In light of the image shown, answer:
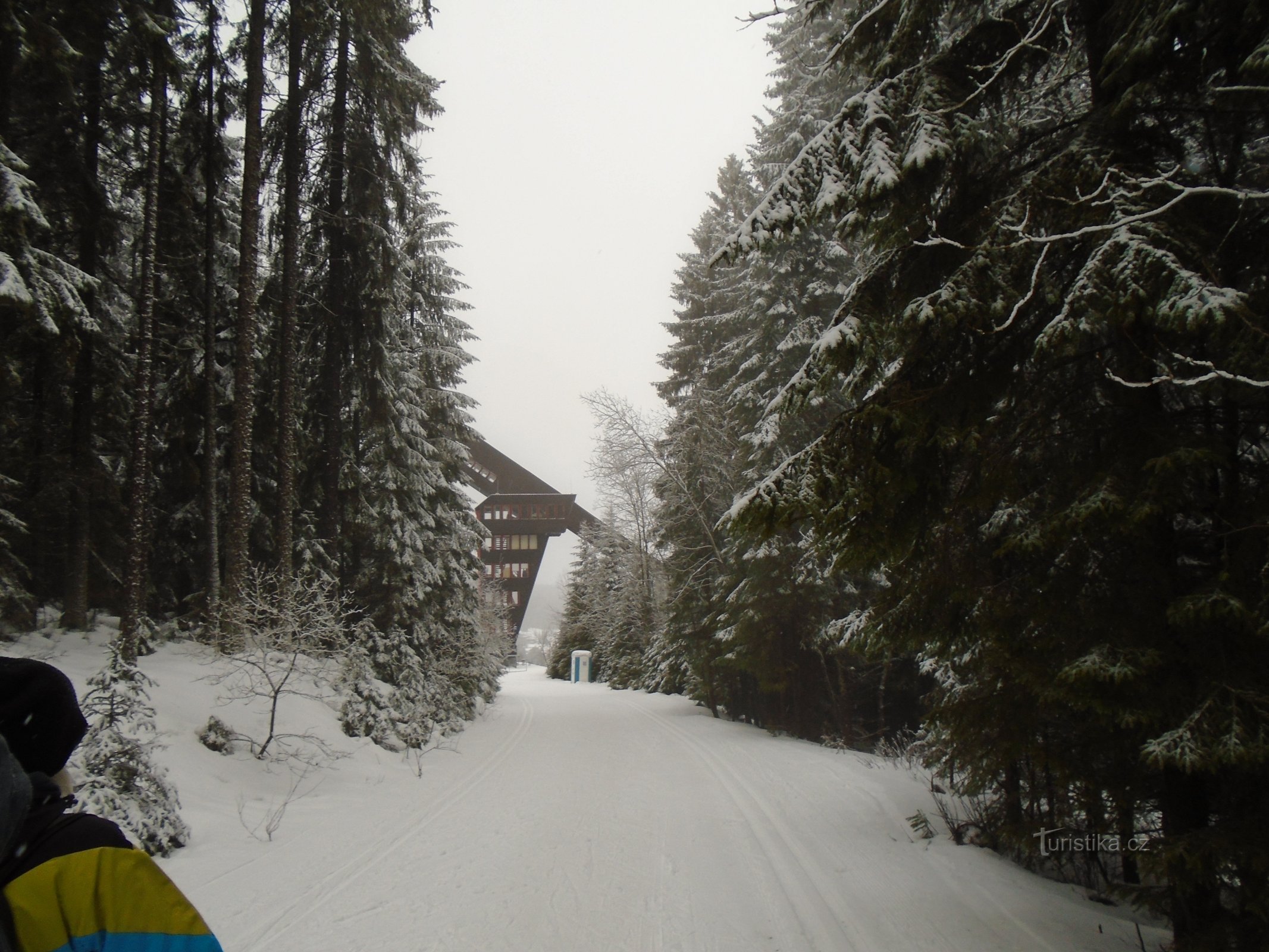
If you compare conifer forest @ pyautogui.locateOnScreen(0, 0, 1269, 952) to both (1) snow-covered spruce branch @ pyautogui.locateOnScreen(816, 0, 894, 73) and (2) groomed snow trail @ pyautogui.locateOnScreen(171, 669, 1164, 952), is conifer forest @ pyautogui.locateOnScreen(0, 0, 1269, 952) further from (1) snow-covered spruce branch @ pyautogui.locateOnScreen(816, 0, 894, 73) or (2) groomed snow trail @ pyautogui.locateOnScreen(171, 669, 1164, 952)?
(2) groomed snow trail @ pyautogui.locateOnScreen(171, 669, 1164, 952)

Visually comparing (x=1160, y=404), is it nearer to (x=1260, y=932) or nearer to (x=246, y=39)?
(x=1260, y=932)

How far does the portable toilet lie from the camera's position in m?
40.9

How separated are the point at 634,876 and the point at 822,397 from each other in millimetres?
4861

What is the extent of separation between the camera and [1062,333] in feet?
12.0

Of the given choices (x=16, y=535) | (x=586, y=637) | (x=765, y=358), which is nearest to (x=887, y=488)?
(x=765, y=358)

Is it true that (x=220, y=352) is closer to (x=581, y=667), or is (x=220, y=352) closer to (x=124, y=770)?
(x=124, y=770)

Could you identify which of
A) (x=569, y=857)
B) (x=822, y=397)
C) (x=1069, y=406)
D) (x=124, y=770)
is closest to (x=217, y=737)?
(x=124, y=770)

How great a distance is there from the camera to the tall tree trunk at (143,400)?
395 inches

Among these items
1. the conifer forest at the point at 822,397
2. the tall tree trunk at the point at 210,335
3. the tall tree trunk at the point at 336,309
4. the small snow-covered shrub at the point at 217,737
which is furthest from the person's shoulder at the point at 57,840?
the tall tree trunk at the point at 336,309

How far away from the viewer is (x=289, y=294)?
43.1 feet

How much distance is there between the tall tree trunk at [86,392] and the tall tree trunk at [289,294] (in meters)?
2.90

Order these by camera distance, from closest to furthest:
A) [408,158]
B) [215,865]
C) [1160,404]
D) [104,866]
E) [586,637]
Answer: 1. [104,866]
2. [1160,404]
3. [215,865]
4. [408,158]
5. [586,637]

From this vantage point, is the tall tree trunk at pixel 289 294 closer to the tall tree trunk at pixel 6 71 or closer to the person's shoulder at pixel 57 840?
the tall tree trunk at pixel 6 71

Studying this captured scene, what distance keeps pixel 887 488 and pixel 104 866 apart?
4595 millimetres
